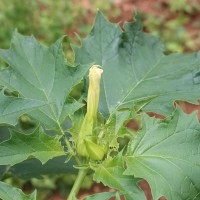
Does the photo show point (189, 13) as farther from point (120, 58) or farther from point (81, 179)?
point (81, 179)

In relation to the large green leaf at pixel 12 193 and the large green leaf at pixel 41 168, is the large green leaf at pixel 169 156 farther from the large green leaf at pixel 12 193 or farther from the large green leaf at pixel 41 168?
the large green leaf at pixel 41 168

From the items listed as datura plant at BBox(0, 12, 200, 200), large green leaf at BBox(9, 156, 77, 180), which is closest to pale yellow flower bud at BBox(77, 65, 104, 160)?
datura plant at BBox(0, 12, 200, 200)

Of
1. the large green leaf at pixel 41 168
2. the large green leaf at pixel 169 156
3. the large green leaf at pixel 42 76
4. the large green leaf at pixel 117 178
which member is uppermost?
the large green leaf at pixel 42 76

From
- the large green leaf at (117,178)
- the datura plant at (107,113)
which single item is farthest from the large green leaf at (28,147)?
the large green leaf at (117,178)

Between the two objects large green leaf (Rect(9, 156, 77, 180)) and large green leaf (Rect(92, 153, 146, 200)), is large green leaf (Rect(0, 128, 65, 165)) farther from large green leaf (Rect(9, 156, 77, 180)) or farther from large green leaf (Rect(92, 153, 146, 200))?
large green leaf (Rect(9, 156, 77, 180))

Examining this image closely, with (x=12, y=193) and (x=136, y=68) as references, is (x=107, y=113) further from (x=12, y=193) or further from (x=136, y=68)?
(x=12, y=193)

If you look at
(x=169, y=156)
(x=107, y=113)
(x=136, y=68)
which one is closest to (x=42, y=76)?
(x=107, y=113)
